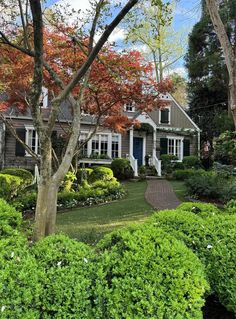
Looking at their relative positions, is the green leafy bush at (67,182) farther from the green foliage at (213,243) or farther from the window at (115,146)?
the green foliage at (213,243)

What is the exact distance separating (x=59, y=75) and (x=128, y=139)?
12813mm

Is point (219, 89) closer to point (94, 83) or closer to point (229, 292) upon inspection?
point (94, 83)

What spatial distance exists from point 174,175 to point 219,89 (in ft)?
29.5

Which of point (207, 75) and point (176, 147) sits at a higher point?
point (207, 75)

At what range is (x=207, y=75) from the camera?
24672mm

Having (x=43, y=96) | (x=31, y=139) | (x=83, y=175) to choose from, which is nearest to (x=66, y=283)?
(x=43, y=96)

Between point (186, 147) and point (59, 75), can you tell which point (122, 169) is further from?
point (59, 75)

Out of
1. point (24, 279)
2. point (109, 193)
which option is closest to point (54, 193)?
point (24, 279)

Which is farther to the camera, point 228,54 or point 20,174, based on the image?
point 20,174

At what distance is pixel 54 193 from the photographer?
444cm

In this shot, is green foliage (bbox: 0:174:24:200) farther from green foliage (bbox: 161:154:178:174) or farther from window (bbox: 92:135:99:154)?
green foliage (bbox: 161:154:178:174)

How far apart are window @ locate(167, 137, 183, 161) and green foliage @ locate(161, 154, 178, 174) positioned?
44.8 inches

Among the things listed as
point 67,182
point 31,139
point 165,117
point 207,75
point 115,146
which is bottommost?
point 67,182

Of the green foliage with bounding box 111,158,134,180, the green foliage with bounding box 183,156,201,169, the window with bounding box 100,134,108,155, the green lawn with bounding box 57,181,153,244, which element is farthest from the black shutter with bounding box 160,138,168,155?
the green lawn with bounding box 57,181,153,244
